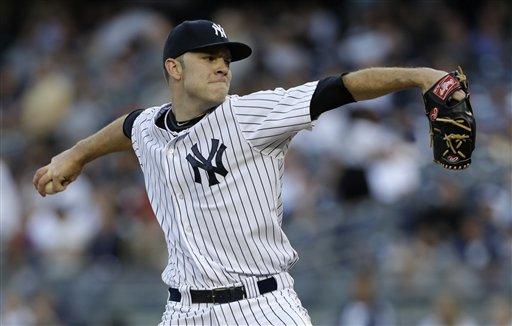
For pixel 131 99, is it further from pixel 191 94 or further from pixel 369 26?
pixel 191 94

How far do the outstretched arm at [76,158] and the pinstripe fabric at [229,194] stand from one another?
0.57m

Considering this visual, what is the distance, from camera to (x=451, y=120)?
3.96 metres

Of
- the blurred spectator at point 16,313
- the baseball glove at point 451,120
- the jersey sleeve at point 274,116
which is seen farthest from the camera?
the blurred spectator at point 16,313

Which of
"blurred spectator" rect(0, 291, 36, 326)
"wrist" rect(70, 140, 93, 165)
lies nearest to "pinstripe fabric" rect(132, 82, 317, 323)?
"wrist" rect(70, 140, 93, 165)

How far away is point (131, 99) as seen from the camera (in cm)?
1196

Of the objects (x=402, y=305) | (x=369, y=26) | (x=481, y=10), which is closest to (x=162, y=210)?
(x=402, y=305)

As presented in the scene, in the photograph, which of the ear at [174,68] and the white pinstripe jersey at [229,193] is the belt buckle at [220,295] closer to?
the white pinstripe jersey at [229,193]

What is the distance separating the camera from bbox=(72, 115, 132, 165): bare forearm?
5090 mm

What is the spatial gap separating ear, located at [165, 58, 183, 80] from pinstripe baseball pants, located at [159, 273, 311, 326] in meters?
0.86

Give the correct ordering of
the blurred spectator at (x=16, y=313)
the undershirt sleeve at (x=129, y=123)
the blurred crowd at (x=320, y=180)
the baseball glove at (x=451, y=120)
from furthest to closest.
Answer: the blurred spectator at (x=16, y=313) < the blurred crowd at (x=320, y=180) < the undershirt sleeve at (x=129, y=123) < the baseball glove at (x=451, y=120)

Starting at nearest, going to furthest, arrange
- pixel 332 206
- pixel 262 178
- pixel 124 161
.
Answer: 1. pixel 262 178
2. pixel 332 206
3. pixel 124 161

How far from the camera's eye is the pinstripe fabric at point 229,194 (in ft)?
14.5

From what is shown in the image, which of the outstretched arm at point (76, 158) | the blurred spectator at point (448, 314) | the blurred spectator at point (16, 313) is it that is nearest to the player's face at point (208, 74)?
the outstretched arm at point (76, 158)

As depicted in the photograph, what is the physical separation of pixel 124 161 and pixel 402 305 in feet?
10.5
